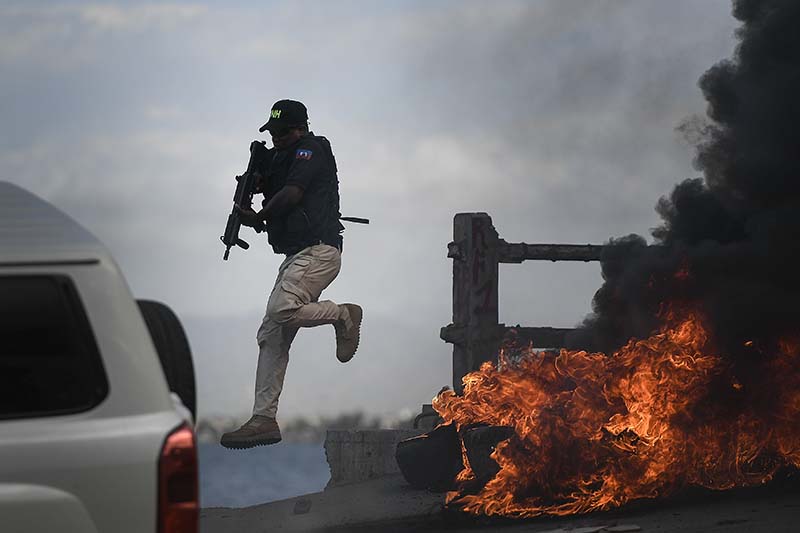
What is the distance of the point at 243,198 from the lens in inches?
384

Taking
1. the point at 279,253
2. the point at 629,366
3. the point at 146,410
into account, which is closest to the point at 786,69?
the point at 629,366

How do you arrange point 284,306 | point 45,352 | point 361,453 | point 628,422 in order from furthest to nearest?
point 361,453 → point 628,422 → point 284,306 → point 45,352

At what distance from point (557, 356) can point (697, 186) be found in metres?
3.03

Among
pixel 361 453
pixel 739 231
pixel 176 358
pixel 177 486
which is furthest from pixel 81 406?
pixel 739 231

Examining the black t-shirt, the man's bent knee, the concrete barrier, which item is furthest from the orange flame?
the black t-shirt

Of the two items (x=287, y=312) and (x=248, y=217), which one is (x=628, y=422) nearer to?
(x=287, y=312)

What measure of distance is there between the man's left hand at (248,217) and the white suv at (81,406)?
6647 mm

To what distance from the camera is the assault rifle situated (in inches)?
385

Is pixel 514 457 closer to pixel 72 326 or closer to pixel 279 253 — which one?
pixel 279 253

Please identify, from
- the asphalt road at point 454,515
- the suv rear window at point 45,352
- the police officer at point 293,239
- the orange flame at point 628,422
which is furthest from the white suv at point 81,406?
the orange flame at point 628,422

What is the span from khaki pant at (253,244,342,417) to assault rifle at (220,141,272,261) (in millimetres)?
458

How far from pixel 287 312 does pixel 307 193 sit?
95 centimetres

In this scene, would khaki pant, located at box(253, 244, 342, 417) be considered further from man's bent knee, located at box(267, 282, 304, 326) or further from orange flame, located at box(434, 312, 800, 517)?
orange flame, located at box(434, 312, 800, 517)

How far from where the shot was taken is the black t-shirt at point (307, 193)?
946 cm
